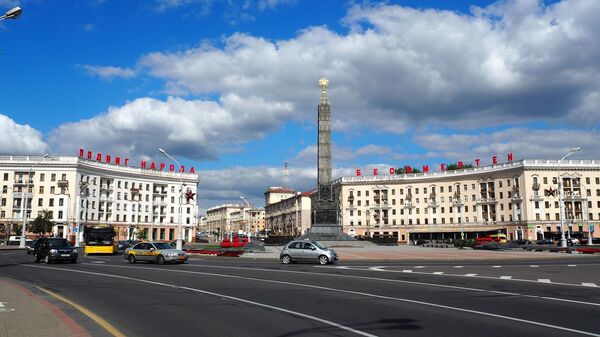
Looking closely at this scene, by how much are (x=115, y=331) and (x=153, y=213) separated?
412 ft

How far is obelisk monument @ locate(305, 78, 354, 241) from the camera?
5938 cm

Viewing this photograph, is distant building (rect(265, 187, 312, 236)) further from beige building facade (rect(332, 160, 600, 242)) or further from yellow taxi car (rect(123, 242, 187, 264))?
yellow taxi car (rect(123, 242, 187, 264))

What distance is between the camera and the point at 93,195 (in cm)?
11519

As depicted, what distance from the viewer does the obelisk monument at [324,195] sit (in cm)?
5938

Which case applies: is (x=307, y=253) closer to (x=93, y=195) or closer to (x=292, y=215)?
(x=93, y=195)

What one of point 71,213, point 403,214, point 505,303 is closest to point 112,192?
point 71,213

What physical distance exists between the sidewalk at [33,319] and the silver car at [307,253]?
18373 millimetres

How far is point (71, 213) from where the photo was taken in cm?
10906

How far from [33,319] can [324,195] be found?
166 ft

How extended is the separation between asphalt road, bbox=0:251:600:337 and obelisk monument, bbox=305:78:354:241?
38.2m

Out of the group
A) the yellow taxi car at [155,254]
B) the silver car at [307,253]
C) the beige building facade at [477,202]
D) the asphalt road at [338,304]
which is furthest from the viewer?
the beige building facade at [477,202]

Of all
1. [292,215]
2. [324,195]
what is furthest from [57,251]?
[292,215]

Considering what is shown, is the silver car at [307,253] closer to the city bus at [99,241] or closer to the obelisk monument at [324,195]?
the city bus at [99,241]

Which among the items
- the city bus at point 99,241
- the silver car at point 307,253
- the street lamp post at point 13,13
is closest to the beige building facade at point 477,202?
the silver car at point 307,253
